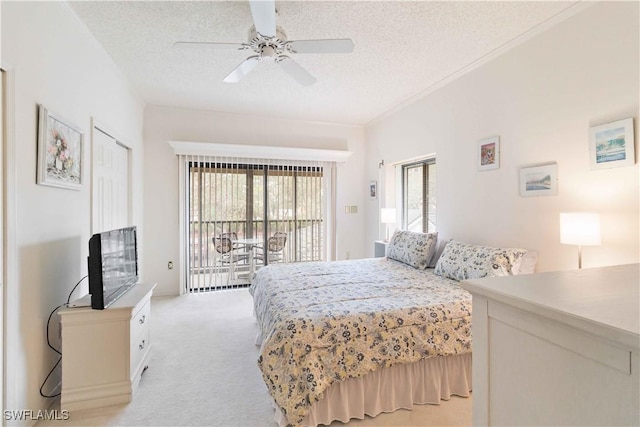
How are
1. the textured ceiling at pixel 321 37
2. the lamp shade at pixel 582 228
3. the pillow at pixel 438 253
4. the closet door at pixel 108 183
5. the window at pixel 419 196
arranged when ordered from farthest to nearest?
the window at pixel 419 196 → the pillow at pixel 438 253 → the closet door at pixel 108 183 → the textured ceiling at pixel 321 37 → the lamp shade at pixel 582 228

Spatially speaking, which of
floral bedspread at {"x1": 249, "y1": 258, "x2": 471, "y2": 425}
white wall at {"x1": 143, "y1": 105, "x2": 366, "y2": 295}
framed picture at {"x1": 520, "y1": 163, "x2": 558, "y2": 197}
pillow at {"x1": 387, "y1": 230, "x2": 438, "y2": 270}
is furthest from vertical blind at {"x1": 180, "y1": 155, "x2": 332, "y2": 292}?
framed picture at {"x1": 520, "y1": 163, "x2": 558, "y2": 197}

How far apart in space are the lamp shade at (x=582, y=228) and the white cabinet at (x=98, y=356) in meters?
2.92

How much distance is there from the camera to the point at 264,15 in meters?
1.82

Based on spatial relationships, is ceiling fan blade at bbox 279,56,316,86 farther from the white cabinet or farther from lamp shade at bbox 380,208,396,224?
lamp shade at bbox 380,208,396,224

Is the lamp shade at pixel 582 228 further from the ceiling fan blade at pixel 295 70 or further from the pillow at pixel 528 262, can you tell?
the ceiling fan blade at pixel 295 70

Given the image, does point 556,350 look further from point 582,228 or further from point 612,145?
point 612,145

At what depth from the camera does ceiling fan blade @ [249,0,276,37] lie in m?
1.70

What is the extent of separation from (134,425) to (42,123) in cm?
190

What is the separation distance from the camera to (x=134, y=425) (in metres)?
1.79

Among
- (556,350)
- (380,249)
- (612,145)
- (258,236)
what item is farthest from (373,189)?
(556,350)

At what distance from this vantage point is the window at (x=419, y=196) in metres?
4.09

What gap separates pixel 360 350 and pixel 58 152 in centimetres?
238

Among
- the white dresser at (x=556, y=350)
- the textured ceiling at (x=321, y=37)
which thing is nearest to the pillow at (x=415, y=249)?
the textured ceiling at (x=321, y=37)

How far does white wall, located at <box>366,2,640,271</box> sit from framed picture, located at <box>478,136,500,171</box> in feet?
0.19
